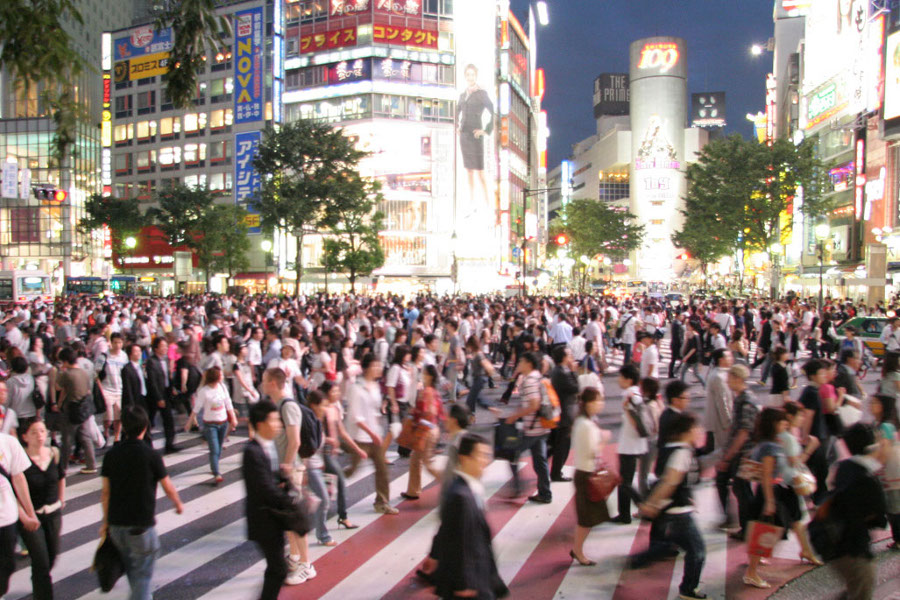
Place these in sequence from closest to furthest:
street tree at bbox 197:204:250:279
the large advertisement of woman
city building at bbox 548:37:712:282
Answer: street tree at bbox 197:204:250:279, the large advertisement of woman, city building at bbox 548:37:712:282

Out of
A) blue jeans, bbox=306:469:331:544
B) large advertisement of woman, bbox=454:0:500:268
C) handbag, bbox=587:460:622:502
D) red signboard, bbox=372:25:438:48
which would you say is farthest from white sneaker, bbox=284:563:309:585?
red signboard, bbox=372:25:438:48

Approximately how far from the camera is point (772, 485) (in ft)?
17.4

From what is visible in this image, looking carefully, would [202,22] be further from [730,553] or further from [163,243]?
[163,243]

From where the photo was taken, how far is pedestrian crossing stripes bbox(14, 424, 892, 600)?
5.46 meters

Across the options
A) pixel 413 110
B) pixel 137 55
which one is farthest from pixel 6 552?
pixel 137 55

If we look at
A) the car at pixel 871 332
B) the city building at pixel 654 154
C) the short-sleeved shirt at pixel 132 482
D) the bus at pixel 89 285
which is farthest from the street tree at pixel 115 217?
the short-sleeved shirt at pixel 132 482

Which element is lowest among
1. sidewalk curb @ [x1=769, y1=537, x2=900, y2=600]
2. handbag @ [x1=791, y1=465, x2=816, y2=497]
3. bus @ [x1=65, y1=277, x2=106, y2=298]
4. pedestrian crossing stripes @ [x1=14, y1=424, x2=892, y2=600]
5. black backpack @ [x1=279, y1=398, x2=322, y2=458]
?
pedestrian crossing stripes @ [x1=14, y1=424, x2=892, y2=600]

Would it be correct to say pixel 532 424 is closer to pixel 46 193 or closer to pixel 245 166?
pixel 46 193

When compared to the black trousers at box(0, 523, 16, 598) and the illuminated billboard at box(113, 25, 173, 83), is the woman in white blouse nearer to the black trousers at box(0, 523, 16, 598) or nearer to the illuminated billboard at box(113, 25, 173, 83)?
the black trousers at box(0, 523, 16, 598)

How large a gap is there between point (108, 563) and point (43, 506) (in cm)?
92

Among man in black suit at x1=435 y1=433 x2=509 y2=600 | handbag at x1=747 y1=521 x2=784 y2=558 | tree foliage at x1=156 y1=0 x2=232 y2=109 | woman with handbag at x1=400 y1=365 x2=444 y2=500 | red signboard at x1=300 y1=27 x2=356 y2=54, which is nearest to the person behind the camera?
man in black suit at x1=435 y1=433 x2=509 y2=600

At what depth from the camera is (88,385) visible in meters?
8.60

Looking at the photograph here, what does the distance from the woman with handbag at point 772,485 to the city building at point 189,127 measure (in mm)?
51800

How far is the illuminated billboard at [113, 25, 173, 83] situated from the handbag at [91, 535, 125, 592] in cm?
7206
